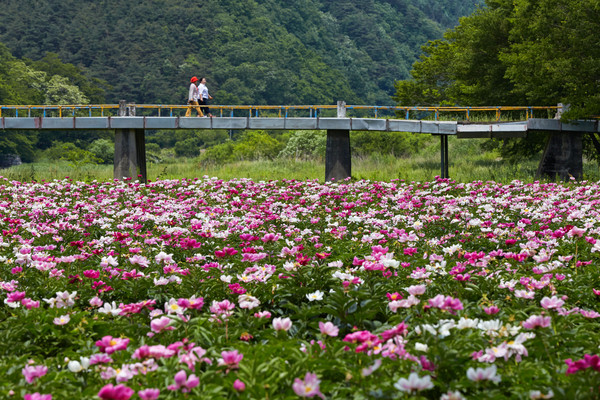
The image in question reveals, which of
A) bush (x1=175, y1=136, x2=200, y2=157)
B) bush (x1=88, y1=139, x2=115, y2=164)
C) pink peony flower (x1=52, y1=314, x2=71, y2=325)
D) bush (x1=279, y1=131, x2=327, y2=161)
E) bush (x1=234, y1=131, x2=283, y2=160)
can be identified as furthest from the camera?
bush (x1=175, y1=136, x2=200, y2=157)

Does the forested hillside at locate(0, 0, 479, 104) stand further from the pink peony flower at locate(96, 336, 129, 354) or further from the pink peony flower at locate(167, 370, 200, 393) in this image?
the pink peony flower at locate(167, 370, 200, 393)

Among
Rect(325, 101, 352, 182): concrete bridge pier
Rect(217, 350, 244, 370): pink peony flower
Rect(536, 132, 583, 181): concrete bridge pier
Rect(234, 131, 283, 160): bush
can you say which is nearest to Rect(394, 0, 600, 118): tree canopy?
Rect(536, 132, 583, 181): concrete bridge pier

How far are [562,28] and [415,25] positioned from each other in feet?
353

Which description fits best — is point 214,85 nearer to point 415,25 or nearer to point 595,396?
point 415,25

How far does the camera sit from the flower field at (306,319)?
285cm

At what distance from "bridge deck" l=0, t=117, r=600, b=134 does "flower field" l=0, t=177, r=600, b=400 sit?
1254 centimetres

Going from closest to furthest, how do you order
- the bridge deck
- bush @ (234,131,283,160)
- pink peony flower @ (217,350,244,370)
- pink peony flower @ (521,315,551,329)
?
pink peony flower @ (217,350,244,370), pink peony flower @ (521,315,551,329), the bridge deck, bush @ (234,131,283,160)

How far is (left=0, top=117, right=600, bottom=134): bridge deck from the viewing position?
63.0 ft

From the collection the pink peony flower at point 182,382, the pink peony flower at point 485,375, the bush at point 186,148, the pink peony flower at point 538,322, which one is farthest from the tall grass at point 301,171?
the bush at point 186,148

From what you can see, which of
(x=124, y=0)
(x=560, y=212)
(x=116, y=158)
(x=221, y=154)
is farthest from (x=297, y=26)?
(x=560, y=212)

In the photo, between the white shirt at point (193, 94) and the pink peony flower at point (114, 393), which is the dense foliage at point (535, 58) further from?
the pink peony flower at point (114, 393)

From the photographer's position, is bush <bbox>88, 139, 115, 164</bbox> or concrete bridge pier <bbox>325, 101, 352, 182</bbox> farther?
bush <bbox>88, 139, 115, 164</bbox>

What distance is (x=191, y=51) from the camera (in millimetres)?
85312

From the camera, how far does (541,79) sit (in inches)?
798
